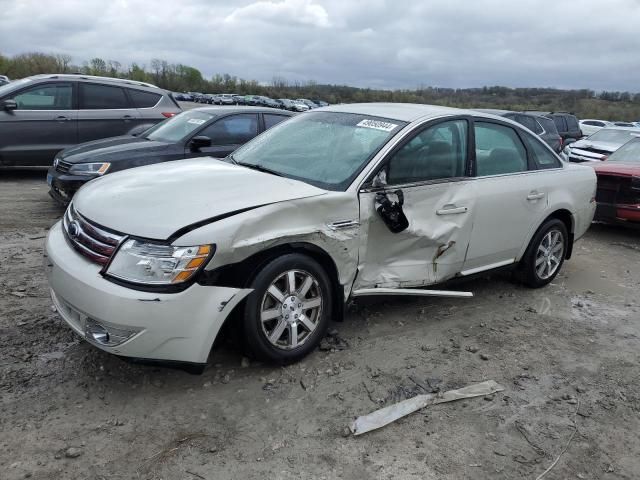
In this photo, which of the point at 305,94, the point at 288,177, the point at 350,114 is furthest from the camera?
the point at 305,94

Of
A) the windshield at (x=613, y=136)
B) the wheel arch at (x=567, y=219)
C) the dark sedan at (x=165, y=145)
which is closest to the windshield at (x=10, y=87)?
the dark sedan at (x=165, y=145)

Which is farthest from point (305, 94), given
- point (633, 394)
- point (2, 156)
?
point (633, 394)

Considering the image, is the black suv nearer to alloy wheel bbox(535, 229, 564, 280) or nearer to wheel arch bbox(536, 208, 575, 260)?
wheel arch bbox(536, 208, 575, 260)

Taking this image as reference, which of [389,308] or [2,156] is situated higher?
[2,156]

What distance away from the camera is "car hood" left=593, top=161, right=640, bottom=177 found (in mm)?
7480

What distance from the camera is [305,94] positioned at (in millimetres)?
88312

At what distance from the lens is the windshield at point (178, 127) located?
7227mm

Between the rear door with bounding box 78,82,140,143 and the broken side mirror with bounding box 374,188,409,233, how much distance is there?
6.72 meters

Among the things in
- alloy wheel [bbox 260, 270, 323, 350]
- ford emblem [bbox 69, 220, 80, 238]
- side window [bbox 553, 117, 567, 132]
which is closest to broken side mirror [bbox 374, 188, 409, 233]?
alloy wheel [bbox 260, 270, 323, 350]

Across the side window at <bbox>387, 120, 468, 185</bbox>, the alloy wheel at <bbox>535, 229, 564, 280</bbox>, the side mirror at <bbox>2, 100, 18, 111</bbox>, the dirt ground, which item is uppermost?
the side mirror at <bbox>2, 100, 18, 111</bbox>

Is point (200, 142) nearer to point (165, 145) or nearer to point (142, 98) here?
point (165, 145)

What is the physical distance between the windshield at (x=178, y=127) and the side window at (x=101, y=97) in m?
1.97

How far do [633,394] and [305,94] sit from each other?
8813cm

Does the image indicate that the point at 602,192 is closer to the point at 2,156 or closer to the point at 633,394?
the point at 633,394
